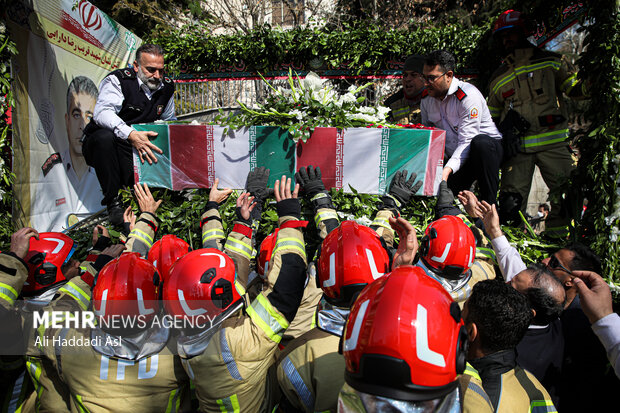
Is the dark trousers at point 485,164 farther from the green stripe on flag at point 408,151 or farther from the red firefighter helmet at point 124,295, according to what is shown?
the red firefighter helmet at point 124,295

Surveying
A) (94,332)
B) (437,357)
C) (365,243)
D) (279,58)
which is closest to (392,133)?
(365,243)

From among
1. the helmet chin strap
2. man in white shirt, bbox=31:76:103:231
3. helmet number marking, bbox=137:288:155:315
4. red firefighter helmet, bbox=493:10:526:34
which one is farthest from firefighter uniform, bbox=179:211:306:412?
red firefighter helmet, bbox=493:10:526:34

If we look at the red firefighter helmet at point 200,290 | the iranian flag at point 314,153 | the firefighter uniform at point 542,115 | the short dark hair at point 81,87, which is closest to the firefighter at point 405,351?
the red firefighter helmet at point 200,290

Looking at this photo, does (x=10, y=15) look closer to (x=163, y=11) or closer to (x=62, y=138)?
(x=62, y=138)

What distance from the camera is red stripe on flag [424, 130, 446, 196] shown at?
3180 millimetres

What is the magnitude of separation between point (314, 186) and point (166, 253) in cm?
127

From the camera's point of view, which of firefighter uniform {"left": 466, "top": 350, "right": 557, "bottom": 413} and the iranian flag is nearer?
firefighter uniform {"left": 466, "top": 350, "right": 557, "bottom": 413}

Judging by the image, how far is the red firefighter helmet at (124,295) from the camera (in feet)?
6.45

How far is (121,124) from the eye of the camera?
3365 mm

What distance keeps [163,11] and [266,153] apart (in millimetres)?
8726

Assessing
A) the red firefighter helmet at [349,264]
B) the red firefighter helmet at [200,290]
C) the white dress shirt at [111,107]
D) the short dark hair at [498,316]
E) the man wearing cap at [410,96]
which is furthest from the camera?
the man wearing cap at [410,96]

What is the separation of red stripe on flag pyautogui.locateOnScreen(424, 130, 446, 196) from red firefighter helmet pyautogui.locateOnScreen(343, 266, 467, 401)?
208cm

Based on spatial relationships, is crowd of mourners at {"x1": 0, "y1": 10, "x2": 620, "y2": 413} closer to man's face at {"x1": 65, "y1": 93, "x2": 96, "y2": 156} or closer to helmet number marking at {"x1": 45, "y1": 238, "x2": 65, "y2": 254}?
helmet number marking at {"x1": 45, "y1": 238, "x2": 65, "y2": 254}

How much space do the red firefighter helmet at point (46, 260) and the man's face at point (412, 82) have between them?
12.8ft
